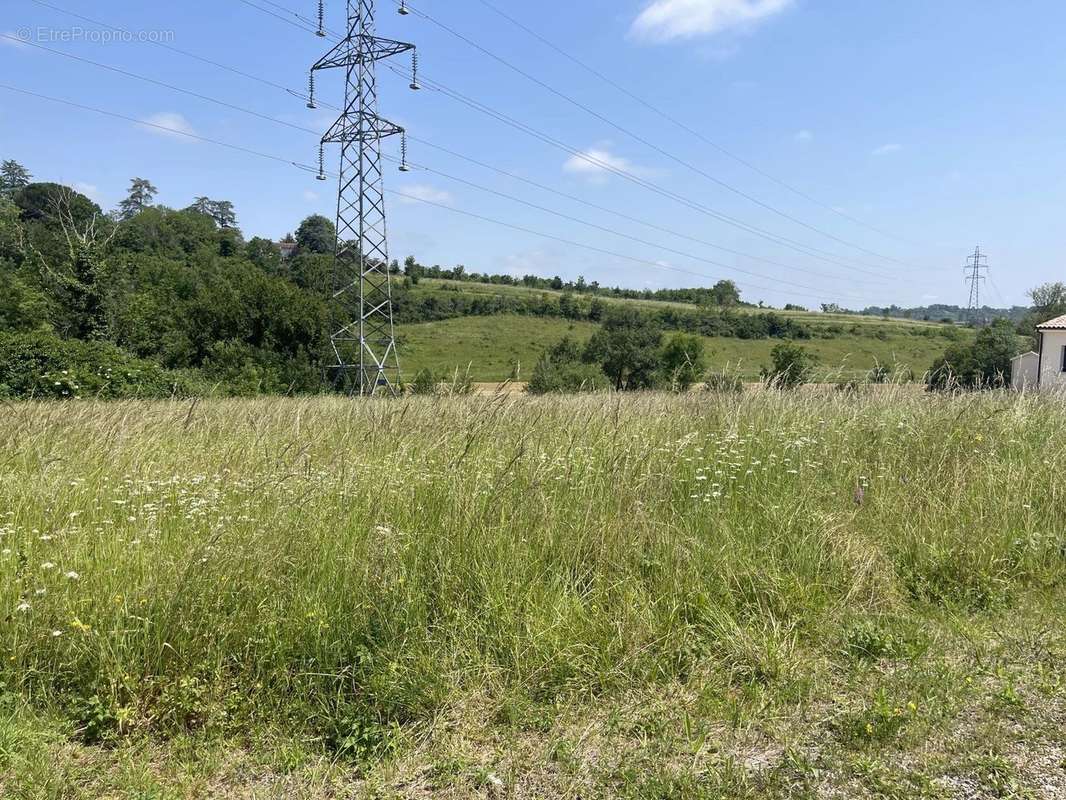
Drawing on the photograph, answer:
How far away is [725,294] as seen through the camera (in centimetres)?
11544

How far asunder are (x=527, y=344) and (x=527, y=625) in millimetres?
66101

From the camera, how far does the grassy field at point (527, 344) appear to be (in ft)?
188

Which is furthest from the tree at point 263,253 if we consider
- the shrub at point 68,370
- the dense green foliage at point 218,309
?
the shrub at point 68,370

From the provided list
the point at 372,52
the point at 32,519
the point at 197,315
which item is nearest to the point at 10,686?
the point at 32,519

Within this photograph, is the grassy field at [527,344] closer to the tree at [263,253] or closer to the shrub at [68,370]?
the tree at [263,253]

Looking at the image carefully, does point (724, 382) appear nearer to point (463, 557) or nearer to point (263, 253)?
point (463, 557)

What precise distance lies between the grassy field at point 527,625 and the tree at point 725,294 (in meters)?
110

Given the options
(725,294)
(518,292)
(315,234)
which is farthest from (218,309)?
(725,294)

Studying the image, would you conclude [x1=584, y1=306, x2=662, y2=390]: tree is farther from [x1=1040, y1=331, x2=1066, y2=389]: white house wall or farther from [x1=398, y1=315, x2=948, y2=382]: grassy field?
[x1=1040, y1=331, x2=1066, y2=389]: white house wall

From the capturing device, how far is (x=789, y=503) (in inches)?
160

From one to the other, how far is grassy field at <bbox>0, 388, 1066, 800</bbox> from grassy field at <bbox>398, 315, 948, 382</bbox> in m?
47.7

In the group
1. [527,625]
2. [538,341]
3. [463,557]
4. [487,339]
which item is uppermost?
[538,341]

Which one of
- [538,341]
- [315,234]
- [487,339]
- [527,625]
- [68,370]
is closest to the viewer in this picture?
[527,625]

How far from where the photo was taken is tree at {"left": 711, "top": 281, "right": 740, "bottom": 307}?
11176 centimetres
